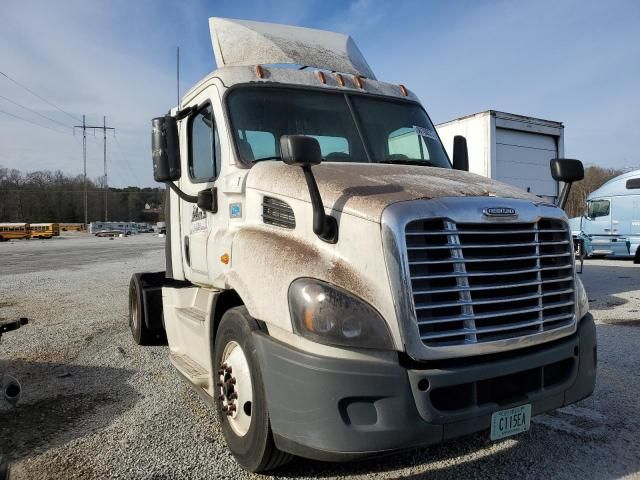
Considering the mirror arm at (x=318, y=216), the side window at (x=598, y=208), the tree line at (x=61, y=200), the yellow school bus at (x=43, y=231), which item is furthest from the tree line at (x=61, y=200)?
the mirror arm at (x=318, y=216)

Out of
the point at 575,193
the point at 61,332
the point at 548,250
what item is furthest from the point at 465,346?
the point at 575,193

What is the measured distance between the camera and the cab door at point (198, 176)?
4.23 meters

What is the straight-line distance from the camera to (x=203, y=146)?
14.6 feet

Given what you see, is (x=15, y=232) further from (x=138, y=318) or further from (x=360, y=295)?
(x=360, y=295)

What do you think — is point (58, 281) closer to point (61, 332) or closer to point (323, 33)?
point (61, 332)

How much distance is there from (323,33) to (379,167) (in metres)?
2.38

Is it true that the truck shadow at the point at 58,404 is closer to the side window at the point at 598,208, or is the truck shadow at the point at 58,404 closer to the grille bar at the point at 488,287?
the grille bar at the point at 488,287

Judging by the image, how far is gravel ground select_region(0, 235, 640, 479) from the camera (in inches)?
133

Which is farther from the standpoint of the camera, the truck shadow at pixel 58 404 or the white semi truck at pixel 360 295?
the truck shadow at pixel 58 404

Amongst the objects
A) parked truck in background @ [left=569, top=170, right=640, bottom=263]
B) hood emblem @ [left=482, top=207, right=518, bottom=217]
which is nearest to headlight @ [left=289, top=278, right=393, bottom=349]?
hood emblem @ [left=482, top=207, right=518, bottom=217]

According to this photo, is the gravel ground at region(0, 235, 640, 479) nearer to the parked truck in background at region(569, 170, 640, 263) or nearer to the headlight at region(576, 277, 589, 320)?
the headlight at region(576, 277, 589, 320)

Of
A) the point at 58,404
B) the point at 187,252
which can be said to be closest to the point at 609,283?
the point at 187,252

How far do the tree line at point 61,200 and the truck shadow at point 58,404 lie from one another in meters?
94.4

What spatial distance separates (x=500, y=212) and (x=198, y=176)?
8.79ft
